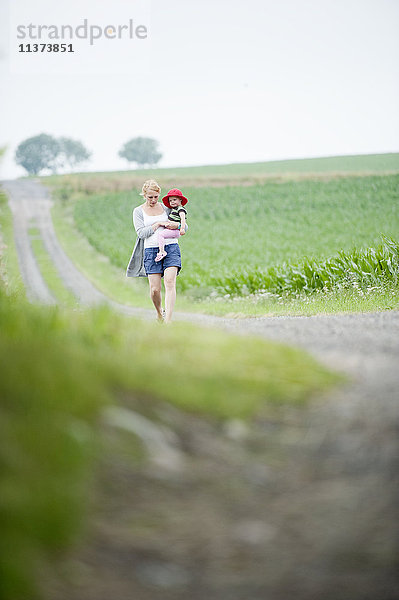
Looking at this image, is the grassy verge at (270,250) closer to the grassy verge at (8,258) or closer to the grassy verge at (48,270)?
the grassy verge at (48,270)

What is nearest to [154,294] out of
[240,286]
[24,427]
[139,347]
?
[139,347]

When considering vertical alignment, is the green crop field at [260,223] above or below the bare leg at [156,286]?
above

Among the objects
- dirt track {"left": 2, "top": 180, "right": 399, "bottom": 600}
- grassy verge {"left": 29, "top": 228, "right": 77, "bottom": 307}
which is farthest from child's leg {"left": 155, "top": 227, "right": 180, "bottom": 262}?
grassy verge {"left": 29, "top": 228, "right": 77, "bottom": 307}

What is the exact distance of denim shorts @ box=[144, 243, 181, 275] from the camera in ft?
30.9

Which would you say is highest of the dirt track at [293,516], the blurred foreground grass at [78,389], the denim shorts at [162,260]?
the denim shorts at [162,260]

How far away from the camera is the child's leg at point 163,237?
9.28m

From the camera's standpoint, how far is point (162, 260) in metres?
9.55

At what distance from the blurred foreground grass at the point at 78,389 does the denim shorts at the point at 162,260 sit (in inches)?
177

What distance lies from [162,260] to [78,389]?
21.7ft

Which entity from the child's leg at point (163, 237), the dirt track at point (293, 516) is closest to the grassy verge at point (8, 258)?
the child's leg at point (163, 237)

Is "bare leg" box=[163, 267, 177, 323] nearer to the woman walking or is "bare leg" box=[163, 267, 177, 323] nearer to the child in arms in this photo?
the woman walking

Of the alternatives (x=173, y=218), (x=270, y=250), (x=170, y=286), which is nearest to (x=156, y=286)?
(x=170, y=286)

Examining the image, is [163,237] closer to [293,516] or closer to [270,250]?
[293,516]

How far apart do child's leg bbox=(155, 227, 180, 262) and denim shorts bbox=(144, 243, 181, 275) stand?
0.12 m
